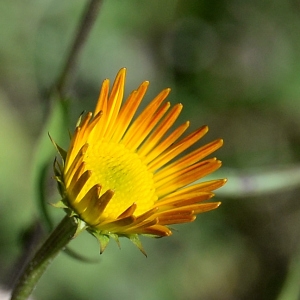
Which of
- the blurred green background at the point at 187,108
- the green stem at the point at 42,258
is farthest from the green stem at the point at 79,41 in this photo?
the blurred green background at the point at 187,108

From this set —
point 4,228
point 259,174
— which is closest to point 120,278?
point 4,228

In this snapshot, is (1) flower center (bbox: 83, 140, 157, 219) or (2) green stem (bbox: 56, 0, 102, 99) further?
(2) green stem (bbox: 56, 0, 102, 99)

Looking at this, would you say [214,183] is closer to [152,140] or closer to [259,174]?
[152,140]

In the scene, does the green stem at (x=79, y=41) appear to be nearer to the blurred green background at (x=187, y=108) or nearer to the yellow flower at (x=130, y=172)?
the yellow flower at (x=130, y=172)

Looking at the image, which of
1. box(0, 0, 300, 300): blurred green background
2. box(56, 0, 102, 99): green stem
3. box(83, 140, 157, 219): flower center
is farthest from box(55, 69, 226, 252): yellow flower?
box(0, 0, 300, 300): blurred green background

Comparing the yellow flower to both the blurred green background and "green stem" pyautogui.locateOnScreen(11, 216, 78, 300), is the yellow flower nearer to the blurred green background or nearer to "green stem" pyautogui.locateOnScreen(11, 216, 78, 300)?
"green stem" pyautogui.locateOnScreen(11, 216, 78, 300)

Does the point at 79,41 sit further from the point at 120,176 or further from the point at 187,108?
the point at 187,108
